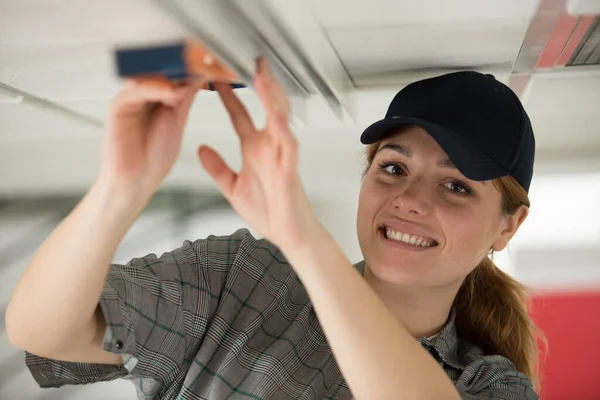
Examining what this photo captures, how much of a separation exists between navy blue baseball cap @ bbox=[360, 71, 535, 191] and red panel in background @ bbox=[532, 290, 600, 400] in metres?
0.76

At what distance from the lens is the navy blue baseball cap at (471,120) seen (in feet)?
3.49

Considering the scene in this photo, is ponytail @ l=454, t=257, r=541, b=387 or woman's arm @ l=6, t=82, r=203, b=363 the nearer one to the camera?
woman's arm @ l=6, t=82, r=203, b=363

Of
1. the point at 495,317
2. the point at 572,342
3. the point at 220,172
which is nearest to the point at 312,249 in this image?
the point at 220,172

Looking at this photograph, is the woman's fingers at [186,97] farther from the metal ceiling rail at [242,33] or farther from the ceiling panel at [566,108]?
the ceiling panel at [566,108]

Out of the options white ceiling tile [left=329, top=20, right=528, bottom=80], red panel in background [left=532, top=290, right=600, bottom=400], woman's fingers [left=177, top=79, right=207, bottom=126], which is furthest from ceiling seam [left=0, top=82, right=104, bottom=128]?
red panel in background [left=532, top=290, right=600, bottom=400]

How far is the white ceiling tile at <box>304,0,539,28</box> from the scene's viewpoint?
0.77 metres

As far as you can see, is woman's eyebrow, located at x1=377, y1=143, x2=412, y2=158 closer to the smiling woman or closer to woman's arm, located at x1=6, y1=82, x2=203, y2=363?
the smiling woman

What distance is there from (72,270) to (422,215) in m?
0.57

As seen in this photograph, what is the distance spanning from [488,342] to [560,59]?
1.93 ft

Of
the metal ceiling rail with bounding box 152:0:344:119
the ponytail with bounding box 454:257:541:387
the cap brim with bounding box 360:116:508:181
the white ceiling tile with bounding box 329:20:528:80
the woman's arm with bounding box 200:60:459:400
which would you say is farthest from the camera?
the ponytail with bounding box 454:257:541:387

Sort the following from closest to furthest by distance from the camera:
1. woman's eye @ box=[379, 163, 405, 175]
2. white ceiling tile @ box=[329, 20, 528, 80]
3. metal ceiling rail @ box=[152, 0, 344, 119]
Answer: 1. metal ceiling rail @ box=[152, 0, 344, 119]
2. white ceiling tile @ box=[329, 20, 528, 80]
3. woman's eye @ box=[379, 163, 405, 175]

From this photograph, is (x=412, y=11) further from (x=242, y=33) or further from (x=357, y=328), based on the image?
(x=357, y=328)

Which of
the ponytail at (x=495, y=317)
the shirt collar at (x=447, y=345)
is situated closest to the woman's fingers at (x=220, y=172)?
the shirt collar at (x=447, y=345)

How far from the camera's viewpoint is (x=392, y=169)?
1180 millimetres
